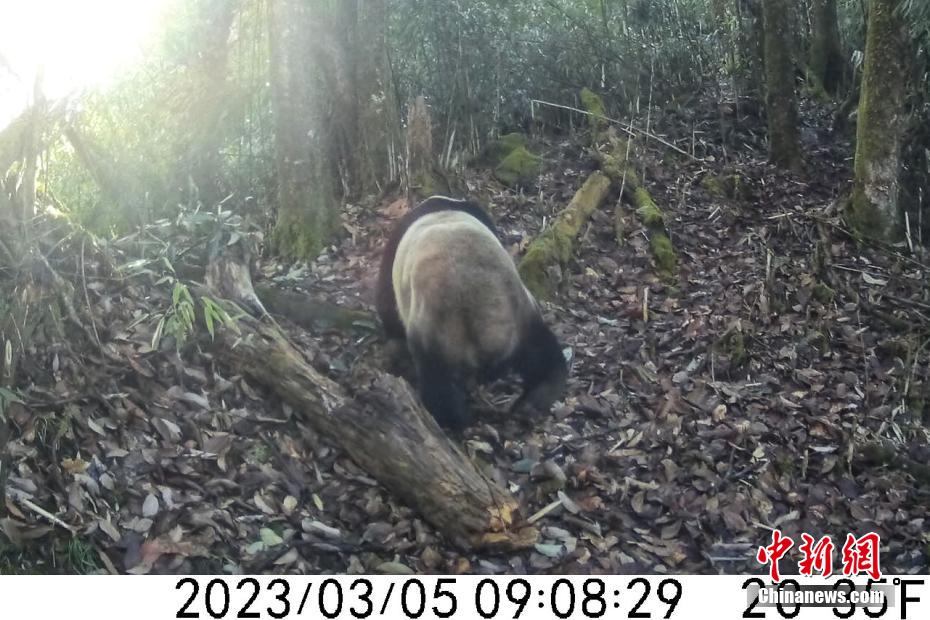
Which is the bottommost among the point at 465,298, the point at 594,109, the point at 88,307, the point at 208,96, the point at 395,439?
the point at 594,109

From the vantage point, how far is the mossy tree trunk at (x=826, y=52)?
12273 millimetres

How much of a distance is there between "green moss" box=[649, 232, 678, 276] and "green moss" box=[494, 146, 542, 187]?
1616 mm

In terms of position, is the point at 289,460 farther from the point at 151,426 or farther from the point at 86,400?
the point at 86,400

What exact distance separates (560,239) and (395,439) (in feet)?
11.1

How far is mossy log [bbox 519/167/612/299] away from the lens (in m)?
7.00

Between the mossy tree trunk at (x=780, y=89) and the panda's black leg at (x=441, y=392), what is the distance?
6121mm

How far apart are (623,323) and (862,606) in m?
3.12

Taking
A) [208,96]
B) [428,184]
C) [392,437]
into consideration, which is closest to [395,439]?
[392,437]

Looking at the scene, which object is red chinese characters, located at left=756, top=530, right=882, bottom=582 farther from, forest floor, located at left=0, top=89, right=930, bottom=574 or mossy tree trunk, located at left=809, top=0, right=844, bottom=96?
mossy tree trunk, located at left=809, top=0, right=844, bottom=96

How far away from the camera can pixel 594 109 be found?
1024 centimetres

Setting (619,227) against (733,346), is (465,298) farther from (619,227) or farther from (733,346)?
(619,227)

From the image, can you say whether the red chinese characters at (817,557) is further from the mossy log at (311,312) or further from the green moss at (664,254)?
the green moss at (664,254)

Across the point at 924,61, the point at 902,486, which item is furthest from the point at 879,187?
the point at 902,486

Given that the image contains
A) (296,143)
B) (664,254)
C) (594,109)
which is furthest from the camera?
(594,109)
